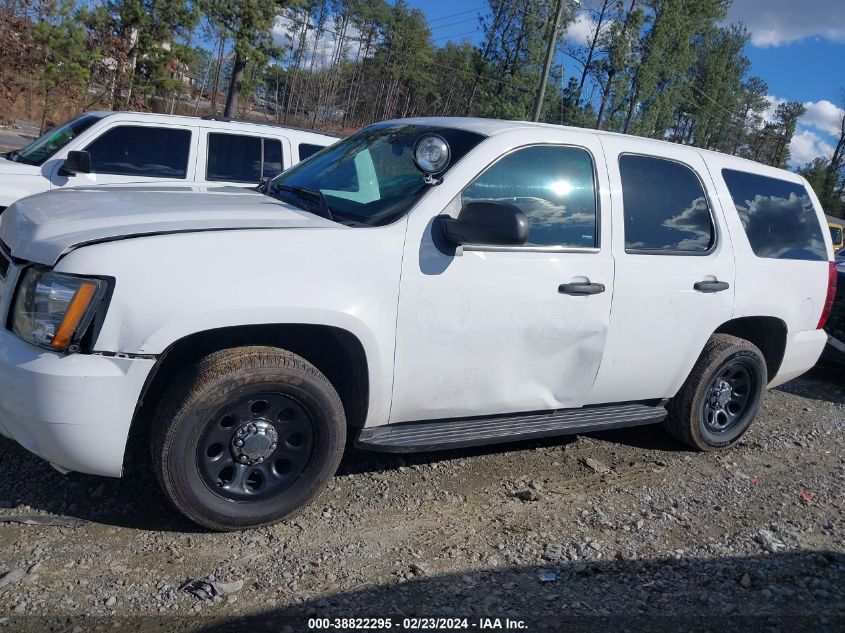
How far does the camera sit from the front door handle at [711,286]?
4.22 m

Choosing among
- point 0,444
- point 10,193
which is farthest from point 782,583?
point 10,193

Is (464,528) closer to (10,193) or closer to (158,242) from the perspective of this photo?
(158,242)

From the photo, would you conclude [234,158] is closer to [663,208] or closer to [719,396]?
[663,208]

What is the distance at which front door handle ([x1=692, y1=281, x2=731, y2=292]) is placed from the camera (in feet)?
13.8

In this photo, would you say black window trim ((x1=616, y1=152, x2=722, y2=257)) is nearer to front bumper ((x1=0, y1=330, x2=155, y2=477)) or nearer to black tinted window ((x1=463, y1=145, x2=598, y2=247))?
black tinted window ((x1=463, y1=145, x2=598, y2=247))

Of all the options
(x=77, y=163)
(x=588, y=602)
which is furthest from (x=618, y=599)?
(x=77, y=163)

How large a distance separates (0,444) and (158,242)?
5.96 feet

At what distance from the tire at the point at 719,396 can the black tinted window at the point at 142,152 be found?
5.17m

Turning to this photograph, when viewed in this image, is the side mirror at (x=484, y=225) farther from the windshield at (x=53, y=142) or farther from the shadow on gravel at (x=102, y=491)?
the windshield at (x=53, y=142)

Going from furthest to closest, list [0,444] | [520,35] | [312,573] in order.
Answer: [520,35], [0,444], [312,573]

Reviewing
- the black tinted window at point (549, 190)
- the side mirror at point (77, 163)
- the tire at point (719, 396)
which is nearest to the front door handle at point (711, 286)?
the tire at point (719, 396)

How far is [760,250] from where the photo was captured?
4.62 m

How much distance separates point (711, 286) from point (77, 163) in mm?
5441

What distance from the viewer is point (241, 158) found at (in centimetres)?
746
